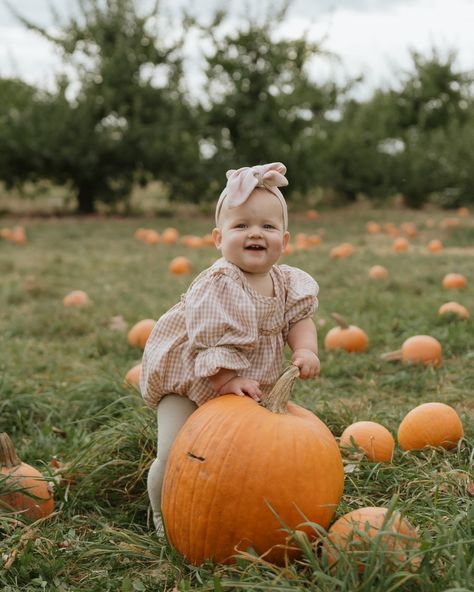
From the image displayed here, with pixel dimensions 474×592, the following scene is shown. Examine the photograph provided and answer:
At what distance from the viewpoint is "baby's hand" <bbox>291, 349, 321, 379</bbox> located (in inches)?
100

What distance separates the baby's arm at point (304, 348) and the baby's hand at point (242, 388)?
0.55 ft

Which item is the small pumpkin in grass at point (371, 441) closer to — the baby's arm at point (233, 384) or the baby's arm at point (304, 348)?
the baby's arm at point (304, 348)

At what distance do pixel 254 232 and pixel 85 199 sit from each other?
14413 mm

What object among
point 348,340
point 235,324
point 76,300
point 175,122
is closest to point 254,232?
point 235,324

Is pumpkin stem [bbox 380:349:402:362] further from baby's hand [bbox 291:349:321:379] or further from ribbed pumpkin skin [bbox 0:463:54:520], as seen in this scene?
ribbed pumpkin skin [bbox 0:463:54:520]

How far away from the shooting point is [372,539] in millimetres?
2041

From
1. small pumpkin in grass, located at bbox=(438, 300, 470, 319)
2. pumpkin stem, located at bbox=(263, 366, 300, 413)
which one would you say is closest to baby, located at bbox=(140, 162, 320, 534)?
pumpkin stem, located at bbox=(263, 366, 300, 413)

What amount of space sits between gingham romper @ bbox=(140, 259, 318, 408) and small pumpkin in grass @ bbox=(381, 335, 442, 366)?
1898 mm

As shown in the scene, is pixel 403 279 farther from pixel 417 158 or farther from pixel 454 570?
pixel 417 158

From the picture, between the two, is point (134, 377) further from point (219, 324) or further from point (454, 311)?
point (454, 311)

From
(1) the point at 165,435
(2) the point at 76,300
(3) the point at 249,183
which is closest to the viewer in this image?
(3) the point at 249,183

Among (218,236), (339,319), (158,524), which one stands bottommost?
(158,524)

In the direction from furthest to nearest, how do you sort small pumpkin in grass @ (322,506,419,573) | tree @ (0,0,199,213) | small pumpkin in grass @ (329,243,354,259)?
tree @ (0,0,199,213)
small pumpkin in grass @ (329,243,354,259)
small pumpkin in grass @ (322,506,419,573)

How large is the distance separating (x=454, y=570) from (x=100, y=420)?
2.09 m
